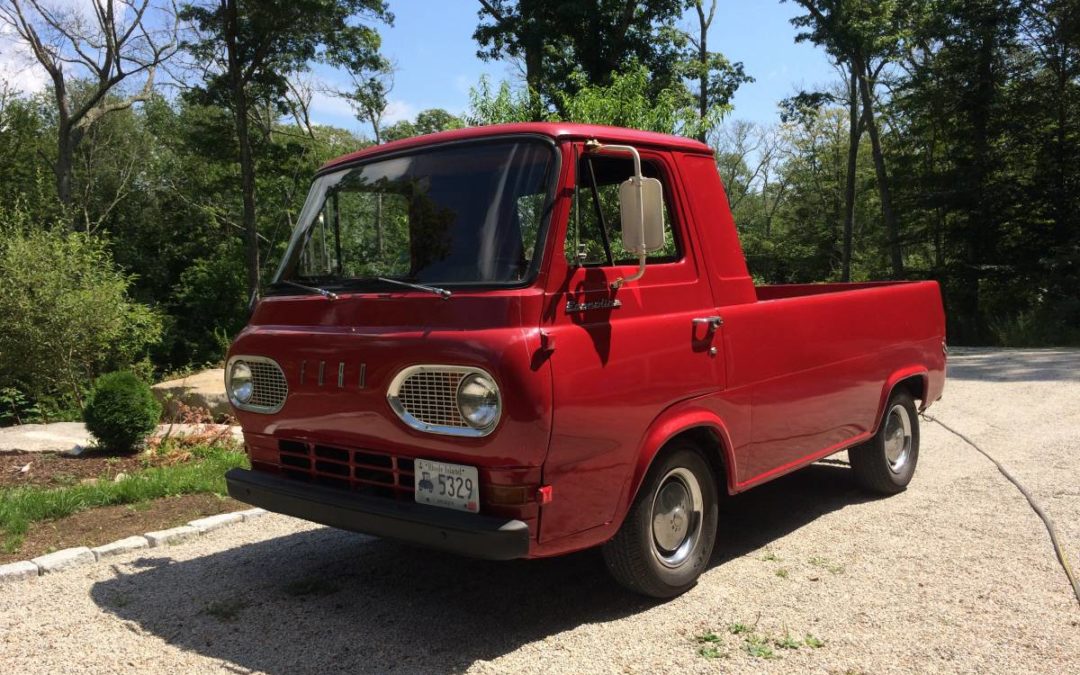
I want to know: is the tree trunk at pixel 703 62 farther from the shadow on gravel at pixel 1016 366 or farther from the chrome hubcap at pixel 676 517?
the chrome hubcap at pixel 676 517

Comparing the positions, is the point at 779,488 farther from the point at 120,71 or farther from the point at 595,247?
the point at 120,71

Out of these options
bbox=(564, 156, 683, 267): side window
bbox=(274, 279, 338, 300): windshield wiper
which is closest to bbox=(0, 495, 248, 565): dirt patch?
bbox=(274, 279, 338, 300): windshield wiper

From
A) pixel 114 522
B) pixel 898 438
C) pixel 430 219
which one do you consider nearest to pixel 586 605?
pixel 430 219

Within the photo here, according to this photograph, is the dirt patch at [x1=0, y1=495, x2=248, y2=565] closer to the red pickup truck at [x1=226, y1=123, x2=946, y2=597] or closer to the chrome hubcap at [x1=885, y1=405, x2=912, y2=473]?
the red pickup truck at [x1=226, y1=123, x2=946, y2=597]

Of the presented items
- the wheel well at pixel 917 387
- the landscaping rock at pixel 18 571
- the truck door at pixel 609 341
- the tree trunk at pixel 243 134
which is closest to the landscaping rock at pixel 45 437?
the landscaping rock at pixel 18 571

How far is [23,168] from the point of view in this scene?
32656 mm

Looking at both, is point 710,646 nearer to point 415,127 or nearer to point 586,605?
point 586,605

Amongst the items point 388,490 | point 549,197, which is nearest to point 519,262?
point 549,197

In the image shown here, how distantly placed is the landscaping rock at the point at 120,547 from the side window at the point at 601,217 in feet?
11.4

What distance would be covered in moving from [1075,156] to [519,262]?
25613 mm

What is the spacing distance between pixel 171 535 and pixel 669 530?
327 centimetres

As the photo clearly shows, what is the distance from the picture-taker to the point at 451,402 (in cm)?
332

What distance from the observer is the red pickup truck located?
10.9ft

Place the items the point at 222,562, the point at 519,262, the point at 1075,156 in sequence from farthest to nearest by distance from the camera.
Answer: the point at 1075,156, the point at 222,562, the point at 519,262
